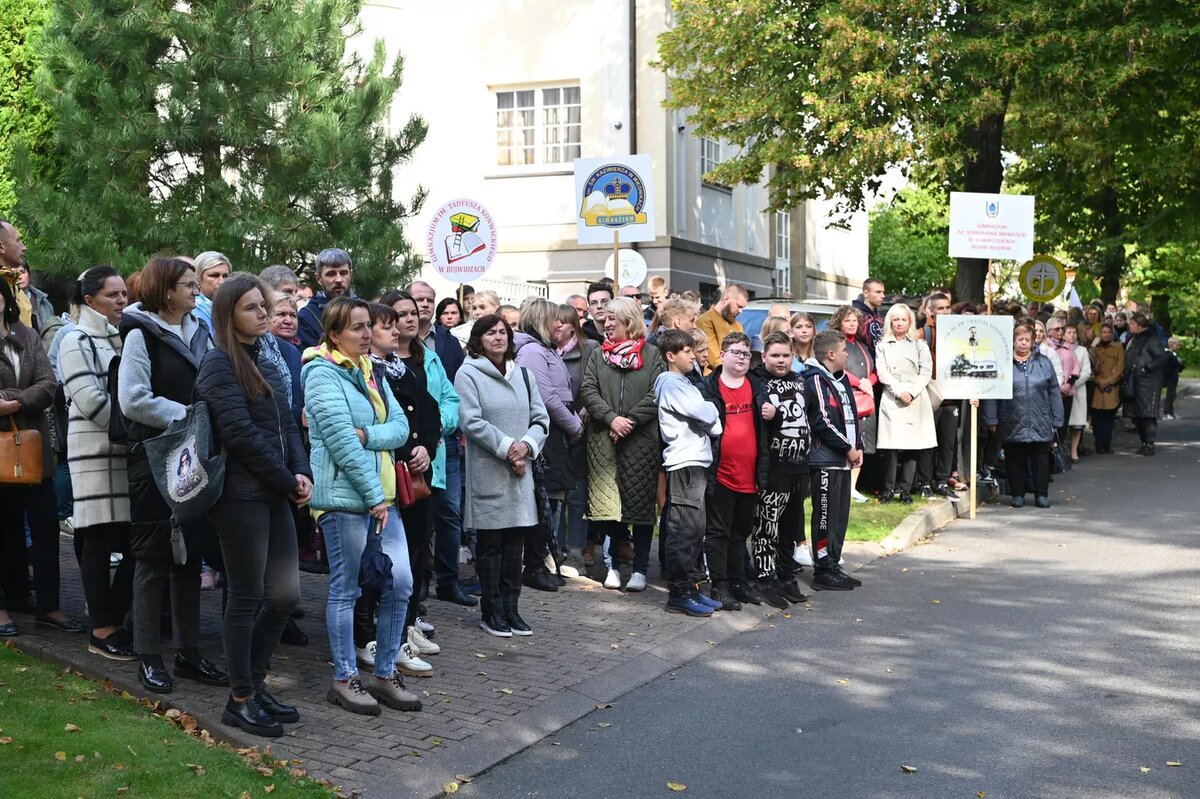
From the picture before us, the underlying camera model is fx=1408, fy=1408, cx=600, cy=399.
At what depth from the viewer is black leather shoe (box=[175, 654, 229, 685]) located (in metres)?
7.05

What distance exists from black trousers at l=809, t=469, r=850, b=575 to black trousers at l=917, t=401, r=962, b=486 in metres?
4.83

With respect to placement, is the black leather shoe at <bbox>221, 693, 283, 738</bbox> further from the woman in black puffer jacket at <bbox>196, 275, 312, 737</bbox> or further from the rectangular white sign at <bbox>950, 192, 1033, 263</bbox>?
the rectangular white sign at <bbox>950, 192, 1033, 263</bbox>

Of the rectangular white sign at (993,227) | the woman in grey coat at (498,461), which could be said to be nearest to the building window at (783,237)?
the rectangular white sign at (993,227)

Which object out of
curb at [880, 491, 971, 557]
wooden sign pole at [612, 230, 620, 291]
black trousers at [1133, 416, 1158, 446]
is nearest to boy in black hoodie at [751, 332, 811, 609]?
curb at [880, 491, 971, 557]

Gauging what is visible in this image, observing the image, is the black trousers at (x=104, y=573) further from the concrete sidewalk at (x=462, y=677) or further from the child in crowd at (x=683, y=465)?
the child in crowd at (x=683, y=465)

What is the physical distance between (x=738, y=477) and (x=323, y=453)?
3.76 metres

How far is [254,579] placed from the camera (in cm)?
636

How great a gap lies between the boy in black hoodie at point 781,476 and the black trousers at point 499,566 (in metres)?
1.99

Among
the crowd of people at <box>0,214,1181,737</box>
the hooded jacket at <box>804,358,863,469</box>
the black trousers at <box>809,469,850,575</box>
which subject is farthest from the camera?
the black trousers at <box>809,469,850,575</box>

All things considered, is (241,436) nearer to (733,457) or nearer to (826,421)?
(733,457)

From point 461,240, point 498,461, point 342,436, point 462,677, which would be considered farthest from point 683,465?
point 461,240

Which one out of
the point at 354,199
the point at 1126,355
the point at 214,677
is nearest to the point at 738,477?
the point at 214,677

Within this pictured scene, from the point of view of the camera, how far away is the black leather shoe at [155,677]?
679 centimetres

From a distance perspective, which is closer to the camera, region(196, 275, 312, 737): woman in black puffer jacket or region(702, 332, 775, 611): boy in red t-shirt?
region(196, 275, 312, 737): woman in black puffer jacket
